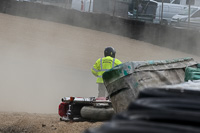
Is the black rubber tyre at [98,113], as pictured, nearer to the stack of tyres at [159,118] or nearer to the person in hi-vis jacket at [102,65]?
the person in hi-vis jacket at [102,65]

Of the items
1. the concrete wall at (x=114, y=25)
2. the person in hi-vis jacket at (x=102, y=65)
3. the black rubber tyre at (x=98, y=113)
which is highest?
the concrete wall at (x=114, y=25)

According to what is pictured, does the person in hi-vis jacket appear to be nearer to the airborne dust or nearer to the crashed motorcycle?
the crashed motorcycle

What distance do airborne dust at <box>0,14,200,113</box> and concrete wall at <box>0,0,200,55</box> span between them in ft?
0.99

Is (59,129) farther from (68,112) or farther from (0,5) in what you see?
(0,5)

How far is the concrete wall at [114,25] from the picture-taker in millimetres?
22141

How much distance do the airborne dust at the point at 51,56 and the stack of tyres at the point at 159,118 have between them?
42.9ft

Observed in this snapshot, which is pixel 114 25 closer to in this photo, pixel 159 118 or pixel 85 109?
pixel 85 109

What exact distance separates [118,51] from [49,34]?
377cm

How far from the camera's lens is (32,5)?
22344 mm

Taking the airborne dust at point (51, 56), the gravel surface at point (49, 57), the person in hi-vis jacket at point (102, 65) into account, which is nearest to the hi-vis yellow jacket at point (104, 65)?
the person in hi-vis jacket at point (102, 65)

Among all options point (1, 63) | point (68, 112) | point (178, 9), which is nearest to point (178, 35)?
point (178, 9)

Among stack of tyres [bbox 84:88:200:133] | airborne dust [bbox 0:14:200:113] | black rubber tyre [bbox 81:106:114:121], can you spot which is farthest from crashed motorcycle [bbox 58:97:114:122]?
airborne dust [bbox 0:14:200:113]

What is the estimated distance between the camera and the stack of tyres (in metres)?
1.87

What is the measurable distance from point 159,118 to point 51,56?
19.7m
